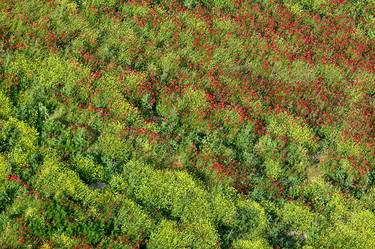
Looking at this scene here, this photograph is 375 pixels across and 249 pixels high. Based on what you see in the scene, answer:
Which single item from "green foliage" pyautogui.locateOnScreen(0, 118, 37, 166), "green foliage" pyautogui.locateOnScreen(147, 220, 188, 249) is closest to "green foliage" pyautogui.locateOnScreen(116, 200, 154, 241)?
"green foliage" pyautogui.locateOnScreen(147, 220, 188, 249)

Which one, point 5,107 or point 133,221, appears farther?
point 5,107

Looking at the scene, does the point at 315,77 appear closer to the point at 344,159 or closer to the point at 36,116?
the point at 344,159

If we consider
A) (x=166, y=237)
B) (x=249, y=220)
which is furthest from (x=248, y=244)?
(x=166, y=237)

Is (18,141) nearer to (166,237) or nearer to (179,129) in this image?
(166,237)

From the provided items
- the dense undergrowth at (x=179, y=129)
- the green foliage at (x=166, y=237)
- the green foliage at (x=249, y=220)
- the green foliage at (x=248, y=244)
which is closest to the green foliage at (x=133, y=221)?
the dense undergrowth at (x=179, y=129)

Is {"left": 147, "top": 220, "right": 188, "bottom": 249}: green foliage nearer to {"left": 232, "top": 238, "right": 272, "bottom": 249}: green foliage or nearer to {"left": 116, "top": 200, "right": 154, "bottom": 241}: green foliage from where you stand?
{"left": 116, "top": 200, "right": 154, "bottom": 241}: green foliage

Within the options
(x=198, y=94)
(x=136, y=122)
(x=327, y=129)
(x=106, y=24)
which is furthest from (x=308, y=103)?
(x=106, y=24)

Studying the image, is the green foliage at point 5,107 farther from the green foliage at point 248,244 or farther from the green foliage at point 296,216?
the green foliage at point 296,216

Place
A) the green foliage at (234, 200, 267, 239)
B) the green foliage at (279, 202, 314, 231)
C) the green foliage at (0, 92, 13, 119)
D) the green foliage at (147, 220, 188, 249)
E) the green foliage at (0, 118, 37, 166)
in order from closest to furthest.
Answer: the green foliage at (147, 220, 188, 249) → the green foliage at (0, 118, 37, 166) → the green foliage at (234, 200, 267, 239) → the green foliage at (0, 92, 13, 119) → the green foliage at (279, 202, 314, 231)
